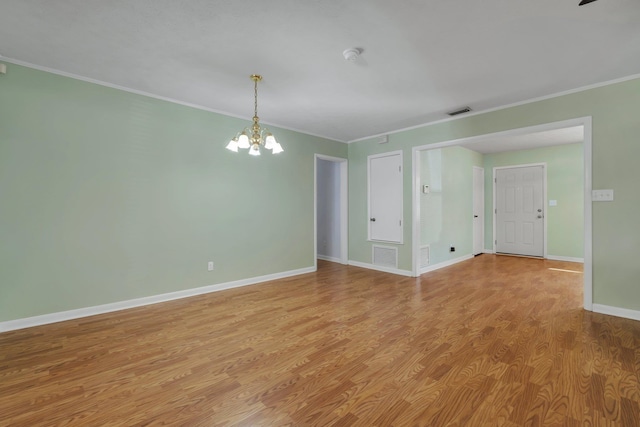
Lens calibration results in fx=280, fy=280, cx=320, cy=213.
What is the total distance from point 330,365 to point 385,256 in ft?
11.3

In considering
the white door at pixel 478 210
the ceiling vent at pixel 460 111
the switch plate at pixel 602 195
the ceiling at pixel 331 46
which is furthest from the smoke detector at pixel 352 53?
the white door at pixel 478 210

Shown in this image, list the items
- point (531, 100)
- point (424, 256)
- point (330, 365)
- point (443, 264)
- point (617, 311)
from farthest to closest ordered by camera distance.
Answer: point (443, 264) < point (424, 256) < point (531, 100) < point (617, 311) < point (330, 365)

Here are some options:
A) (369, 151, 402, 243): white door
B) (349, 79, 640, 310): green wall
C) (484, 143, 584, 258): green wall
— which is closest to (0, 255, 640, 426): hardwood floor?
(349, 79, 640, 310): green wall

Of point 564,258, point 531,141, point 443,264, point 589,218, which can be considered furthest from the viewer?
point 564,258

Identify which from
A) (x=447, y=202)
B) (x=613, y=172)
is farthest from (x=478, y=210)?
(x=613, y=172)

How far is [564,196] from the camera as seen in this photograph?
6.29 meters

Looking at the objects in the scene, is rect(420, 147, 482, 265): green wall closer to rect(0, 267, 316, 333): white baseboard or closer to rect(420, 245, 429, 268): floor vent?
rect(420, 245, 429, 268): floor vent

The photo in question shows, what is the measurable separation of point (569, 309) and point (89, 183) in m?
5.70

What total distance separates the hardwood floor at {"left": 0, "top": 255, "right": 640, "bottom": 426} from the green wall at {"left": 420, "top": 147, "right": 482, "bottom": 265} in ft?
6.54

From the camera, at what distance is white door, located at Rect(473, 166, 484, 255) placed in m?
6.99

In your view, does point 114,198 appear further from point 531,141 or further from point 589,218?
point 531,141

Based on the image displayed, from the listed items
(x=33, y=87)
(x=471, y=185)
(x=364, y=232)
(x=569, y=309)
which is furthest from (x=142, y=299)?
(x=471, y=185)

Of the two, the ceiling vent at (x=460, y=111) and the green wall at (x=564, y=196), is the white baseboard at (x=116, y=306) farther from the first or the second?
the green wall at (x=564, y=196)

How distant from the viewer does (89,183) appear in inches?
123
